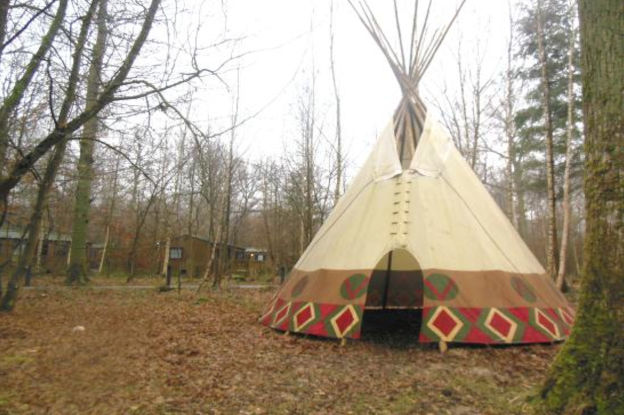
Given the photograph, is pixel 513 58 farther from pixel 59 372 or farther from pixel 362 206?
pixel 59 372

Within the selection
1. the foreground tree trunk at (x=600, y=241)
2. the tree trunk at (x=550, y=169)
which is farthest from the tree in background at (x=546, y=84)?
the foreground tree trunk at (x=600, y=241)

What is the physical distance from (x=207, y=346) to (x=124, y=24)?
3.81 meters

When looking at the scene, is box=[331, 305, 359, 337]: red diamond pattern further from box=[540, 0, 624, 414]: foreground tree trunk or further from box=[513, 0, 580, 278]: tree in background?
box=[513, 0, 580, 278]: tree in background

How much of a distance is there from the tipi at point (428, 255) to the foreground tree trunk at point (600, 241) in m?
2.14

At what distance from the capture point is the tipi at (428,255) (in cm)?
499

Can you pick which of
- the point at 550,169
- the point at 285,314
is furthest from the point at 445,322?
the point at 550,169

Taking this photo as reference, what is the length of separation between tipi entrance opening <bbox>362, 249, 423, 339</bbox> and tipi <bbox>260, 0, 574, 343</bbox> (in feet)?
5.79

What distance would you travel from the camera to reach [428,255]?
213 inches

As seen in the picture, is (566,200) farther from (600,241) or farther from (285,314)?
(600,241)

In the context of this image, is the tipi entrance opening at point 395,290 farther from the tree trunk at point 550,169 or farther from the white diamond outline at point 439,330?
the tree trunk at point 550,169

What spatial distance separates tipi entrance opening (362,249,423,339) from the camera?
7.64m

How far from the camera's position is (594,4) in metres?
2.84

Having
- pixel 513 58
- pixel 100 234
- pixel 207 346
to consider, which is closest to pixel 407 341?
pixel 207 346

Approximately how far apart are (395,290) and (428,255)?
11.5ft
